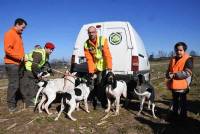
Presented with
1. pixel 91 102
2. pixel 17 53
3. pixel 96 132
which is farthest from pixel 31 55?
pixel 96 132

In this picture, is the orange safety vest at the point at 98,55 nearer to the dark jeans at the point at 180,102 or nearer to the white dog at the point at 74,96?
the white dog at the point at 74,96

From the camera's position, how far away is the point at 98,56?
830cm

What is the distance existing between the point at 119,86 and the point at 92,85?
0.81m

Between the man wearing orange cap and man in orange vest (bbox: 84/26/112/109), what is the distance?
4.14ft

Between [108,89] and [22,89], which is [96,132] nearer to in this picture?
[108,89]

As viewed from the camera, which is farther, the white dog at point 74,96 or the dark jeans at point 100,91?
the dark jeans at point 100,91

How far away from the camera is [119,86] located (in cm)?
852

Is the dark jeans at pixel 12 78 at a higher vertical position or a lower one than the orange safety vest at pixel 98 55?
Answer: lower

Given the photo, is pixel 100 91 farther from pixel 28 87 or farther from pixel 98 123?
pixel 28 87

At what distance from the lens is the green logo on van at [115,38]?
9.73m

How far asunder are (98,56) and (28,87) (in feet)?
7.93

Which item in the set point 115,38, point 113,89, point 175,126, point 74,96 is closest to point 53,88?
point 74,96

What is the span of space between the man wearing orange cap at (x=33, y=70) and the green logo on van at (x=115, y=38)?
195 cm

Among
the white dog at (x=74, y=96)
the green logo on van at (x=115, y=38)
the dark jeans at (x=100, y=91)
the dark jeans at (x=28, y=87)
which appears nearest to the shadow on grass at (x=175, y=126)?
the dark jeans at (x=100, y=91)
